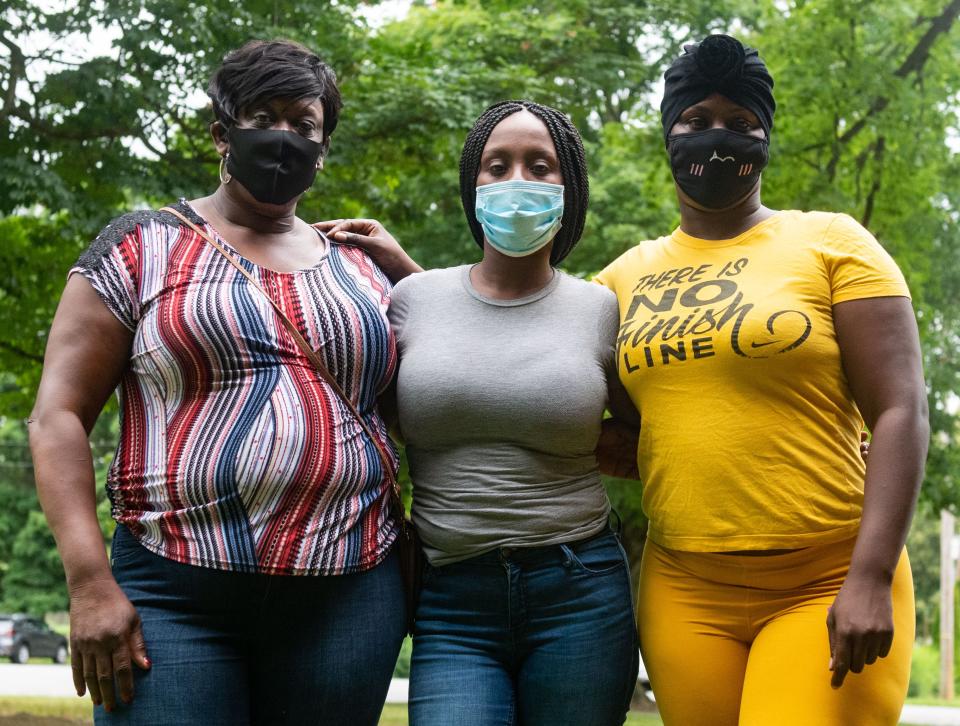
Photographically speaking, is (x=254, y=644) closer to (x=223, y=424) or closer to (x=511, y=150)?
(x=223, y=424)

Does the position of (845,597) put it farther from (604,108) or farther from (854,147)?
(604,108)

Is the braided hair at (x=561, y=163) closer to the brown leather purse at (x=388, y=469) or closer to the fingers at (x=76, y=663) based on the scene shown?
the brown leather purse at (x=388, y=469)

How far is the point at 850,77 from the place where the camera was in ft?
31.8

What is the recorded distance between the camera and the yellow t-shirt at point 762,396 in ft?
9.36

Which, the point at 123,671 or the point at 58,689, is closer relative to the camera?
the point at 123,671

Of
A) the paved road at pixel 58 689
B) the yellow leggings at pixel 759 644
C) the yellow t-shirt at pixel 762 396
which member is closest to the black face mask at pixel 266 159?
the yellow t-shirt at pixel 762 396

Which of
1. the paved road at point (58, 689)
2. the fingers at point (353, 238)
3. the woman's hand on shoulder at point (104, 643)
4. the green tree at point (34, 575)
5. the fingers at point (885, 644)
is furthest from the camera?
the green tree at point (34, 575)

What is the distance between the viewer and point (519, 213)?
3205 mm

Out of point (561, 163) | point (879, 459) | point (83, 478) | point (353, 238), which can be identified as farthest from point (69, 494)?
point (879, 459)

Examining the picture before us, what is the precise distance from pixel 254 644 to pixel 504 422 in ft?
2.92

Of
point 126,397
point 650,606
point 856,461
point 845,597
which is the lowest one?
point 650,606

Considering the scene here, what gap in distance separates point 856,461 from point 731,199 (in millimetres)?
841

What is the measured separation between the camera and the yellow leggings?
107 inches

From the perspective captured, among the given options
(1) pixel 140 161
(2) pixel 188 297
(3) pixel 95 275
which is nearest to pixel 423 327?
(2) pixel 188 297
